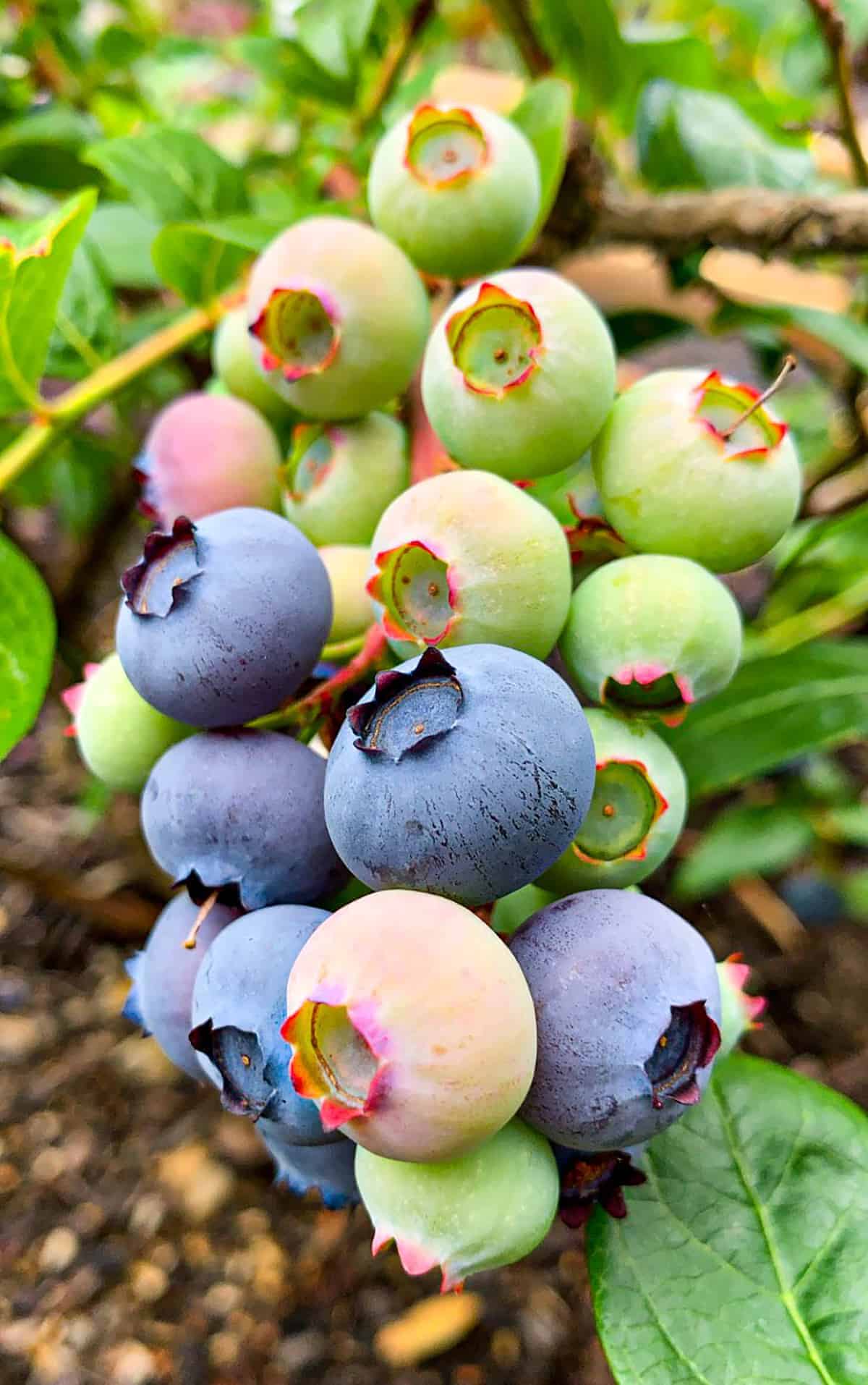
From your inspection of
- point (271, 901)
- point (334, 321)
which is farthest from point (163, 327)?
point (271, 901)

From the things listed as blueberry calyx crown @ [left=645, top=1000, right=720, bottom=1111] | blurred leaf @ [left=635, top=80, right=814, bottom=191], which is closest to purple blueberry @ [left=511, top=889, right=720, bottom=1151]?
blueberry calyx crown @ [left=645, top=1000, right=720, bottom=1111]

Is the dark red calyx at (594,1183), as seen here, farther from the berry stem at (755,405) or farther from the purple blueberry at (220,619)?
the berry stem at (755,405)

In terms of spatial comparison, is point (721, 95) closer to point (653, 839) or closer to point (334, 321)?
point (334, 321)

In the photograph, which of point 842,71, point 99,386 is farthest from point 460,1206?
point 842,71

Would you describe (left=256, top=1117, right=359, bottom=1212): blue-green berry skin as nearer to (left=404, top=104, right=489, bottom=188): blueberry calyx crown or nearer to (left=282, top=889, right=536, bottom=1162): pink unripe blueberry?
(left=282, top=889, right=536, bottom=1162): pink unripe blueberry

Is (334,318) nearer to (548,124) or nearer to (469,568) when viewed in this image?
(469,568)
